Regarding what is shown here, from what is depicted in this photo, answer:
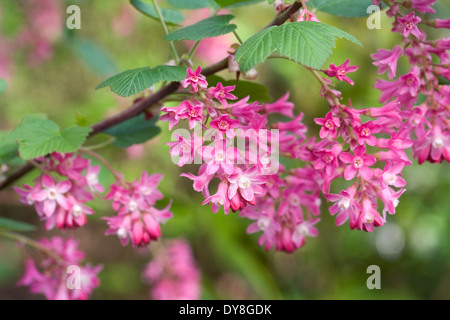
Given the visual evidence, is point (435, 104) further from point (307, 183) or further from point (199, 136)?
point (199, 136)

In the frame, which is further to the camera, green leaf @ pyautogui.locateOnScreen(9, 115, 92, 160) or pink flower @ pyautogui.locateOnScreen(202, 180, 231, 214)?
green leaf @ pyautogui.locateOnScreen(9, 115, 92, 160)

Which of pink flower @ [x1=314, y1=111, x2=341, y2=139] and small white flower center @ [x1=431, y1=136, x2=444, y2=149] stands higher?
small white flower center @ [x1=431, y1=136, x2=444, y2=149]

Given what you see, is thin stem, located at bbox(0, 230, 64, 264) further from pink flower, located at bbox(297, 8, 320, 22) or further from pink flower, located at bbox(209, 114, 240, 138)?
pink flower, located at bbox(297, 8, 320, 22)

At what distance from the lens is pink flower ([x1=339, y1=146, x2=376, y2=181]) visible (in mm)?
Answer: 912

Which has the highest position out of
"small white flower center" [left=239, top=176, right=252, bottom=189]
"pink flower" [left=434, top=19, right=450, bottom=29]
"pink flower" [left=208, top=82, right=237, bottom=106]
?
"pink flower" [left=434, top=19, right=450, bottom=29]

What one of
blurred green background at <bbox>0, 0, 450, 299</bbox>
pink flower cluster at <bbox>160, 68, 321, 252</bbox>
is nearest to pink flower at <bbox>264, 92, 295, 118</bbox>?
pink flower cluster at <bbox>160, 68, 321, 252</bbox>

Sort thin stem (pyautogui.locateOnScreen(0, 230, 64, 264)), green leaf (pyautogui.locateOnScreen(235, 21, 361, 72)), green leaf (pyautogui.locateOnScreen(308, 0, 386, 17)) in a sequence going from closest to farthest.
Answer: green leaf (pyautogui.locateOnScreen(235, 21, 361, 72)) → green leaf (pyautogui.locateOnScreen(308, 0, 386, 17)) → thin stem (pyautogui.locateOnScreen(0, 230, 64, 264))

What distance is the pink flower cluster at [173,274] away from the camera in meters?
2.25

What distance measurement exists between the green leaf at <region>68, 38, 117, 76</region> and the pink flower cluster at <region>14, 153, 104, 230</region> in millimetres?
1400

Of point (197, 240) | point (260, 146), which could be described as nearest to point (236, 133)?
point (260, 146)

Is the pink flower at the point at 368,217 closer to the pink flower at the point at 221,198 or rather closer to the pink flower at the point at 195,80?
the pink flower at the point at 221,198

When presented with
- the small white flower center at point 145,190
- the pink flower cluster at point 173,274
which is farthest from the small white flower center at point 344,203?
the pink flower cluster at point 173,274

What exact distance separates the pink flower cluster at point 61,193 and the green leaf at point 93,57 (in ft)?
4.59
